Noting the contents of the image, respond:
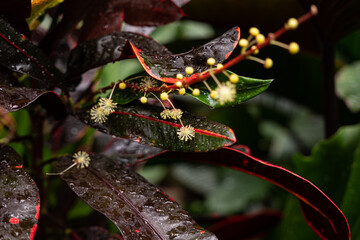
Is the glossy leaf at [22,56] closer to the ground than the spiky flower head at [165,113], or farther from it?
farther from it

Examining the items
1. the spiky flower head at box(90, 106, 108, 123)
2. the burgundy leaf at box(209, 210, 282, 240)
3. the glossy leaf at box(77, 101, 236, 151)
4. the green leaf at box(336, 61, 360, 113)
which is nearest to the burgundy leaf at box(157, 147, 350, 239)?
the glossy leaf at box(77, 101, 236, 151)

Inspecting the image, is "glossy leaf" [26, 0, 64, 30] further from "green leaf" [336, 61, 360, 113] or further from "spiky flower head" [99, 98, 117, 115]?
"green leaf" [336, 61, 360, 113]

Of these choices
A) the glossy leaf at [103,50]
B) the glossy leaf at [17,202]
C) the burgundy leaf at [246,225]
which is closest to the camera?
the glossy leaf at [17,202]

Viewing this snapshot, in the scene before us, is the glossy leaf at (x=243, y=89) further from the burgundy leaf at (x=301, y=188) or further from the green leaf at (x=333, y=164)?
the green leaf at (x=333, y=164)

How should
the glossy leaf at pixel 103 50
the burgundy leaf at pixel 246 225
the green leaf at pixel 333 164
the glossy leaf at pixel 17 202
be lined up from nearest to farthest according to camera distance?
→ the glossy leaf at pixel 17 202 → the glossy leaf at pixel 103 50 → the green leaf at pixel 333 164 → the burgundy leaf at pixel 246 225

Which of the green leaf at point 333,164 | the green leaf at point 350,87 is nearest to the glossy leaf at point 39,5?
the green leaf at point 333,164
